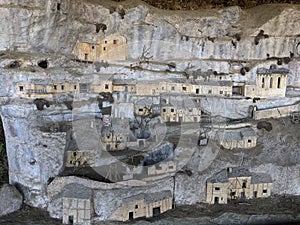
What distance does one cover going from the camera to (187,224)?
25.7 metres

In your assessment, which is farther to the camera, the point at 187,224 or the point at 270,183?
the point at 270,183

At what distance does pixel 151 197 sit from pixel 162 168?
6.71 feet

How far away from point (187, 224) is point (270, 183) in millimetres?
6179

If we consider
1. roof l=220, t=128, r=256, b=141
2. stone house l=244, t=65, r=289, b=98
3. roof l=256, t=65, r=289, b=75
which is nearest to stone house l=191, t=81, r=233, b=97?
stone house l=244, t=65, r=289, b=98

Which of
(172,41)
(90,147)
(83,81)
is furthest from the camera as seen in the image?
(172,41)

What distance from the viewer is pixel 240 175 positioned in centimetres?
2772

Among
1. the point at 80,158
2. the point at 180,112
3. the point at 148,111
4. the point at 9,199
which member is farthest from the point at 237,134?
the point at 9,199

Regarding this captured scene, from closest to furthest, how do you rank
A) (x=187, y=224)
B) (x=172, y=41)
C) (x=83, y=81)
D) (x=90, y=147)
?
1. (x=187, y=224)
2. (x=90, y=147)
3. (x=83, y=81)
4. (x=172, y=41)

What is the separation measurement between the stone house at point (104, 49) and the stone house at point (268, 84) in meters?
10.0

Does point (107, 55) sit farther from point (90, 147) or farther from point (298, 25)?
point (298, 25)

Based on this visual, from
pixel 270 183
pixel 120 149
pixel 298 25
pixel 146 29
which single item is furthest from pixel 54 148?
pixel 298 25

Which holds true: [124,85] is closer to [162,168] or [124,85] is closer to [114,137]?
[114,137]

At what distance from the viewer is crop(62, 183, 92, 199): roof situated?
80.9ft

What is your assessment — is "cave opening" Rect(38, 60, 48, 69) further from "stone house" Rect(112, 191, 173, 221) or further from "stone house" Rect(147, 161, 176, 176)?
"stone house" Rect(112, 191, 173, 221)
